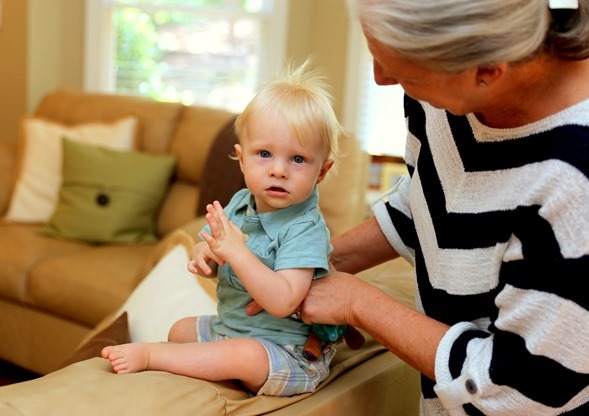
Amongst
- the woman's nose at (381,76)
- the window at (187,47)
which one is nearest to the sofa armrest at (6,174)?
the window at (187,47)

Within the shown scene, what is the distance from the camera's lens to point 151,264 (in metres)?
2.32

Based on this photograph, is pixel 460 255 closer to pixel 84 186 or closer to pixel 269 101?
pixel 269 101

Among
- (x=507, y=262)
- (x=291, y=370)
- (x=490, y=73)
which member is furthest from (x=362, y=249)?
(x=490, y=73)

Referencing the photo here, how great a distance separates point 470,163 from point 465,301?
20 cm

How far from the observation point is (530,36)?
3.14 feet

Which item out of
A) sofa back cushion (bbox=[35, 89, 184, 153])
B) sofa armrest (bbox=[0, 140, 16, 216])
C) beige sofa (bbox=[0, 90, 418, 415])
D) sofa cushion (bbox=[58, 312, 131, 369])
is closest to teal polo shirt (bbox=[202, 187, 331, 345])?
beige sofa (bbox=[0, 90, 418, 415])

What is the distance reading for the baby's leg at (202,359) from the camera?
1.18 metres

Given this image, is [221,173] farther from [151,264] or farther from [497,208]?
[497,208]

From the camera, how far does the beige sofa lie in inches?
52.4

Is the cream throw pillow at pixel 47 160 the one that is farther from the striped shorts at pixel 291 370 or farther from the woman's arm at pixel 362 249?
the striped shorts at pixel 291 370

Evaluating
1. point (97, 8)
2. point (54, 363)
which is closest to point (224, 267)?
point (54, 363)

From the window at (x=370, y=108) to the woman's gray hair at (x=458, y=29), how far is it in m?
3.45

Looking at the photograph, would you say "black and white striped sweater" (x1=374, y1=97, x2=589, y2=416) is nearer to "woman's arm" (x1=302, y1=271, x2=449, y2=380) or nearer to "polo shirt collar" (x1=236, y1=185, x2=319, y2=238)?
"woman's arm" (x1=302, y1=271, x2=449, y2=380)

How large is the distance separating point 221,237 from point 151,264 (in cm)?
119
